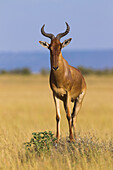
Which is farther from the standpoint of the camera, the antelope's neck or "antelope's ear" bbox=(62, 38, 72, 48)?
the antelope's neck

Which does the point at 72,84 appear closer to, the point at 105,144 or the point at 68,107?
the point at 68,107

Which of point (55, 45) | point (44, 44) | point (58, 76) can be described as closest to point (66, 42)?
point (55, 45)

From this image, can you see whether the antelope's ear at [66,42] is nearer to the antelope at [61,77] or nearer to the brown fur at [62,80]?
the antelope at [61,77]

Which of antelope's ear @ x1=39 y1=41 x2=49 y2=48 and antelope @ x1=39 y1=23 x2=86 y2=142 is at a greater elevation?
antelope's ear @ x1=39 y1=41 x2=49 y2=48

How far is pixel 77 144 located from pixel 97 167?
50.9 inches

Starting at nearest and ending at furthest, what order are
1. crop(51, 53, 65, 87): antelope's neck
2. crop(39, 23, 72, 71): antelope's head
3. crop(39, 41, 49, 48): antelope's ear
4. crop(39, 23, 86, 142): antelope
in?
crop(39, 23, 72, 71): antelope's head → crop(39, 23, 86, 142): antelope → crop(39, 41, 49, 48): antelope's ear → crop(51, 53, 65, 87): antelope's neck

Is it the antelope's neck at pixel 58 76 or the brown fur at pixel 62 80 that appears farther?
the antelope's neck at pixel 58 76

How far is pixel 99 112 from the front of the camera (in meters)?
29.6

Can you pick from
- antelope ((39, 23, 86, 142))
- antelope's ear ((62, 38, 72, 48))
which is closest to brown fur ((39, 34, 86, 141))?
antelope ((39, 23, 86, 142))

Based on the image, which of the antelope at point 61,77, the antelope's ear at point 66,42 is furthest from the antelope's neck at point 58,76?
the antelope's ear at point 66,42

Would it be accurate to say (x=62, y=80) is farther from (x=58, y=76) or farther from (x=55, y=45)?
(x=55, y=45)

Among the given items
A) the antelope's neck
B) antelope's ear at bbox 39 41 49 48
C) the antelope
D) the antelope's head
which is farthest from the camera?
the antelope's neck

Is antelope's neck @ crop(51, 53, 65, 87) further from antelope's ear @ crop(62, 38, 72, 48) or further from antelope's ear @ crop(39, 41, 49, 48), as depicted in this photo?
antelope's ear @ crop(39, 41, 49, 48)

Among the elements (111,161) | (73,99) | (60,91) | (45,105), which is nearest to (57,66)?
(60,91)
